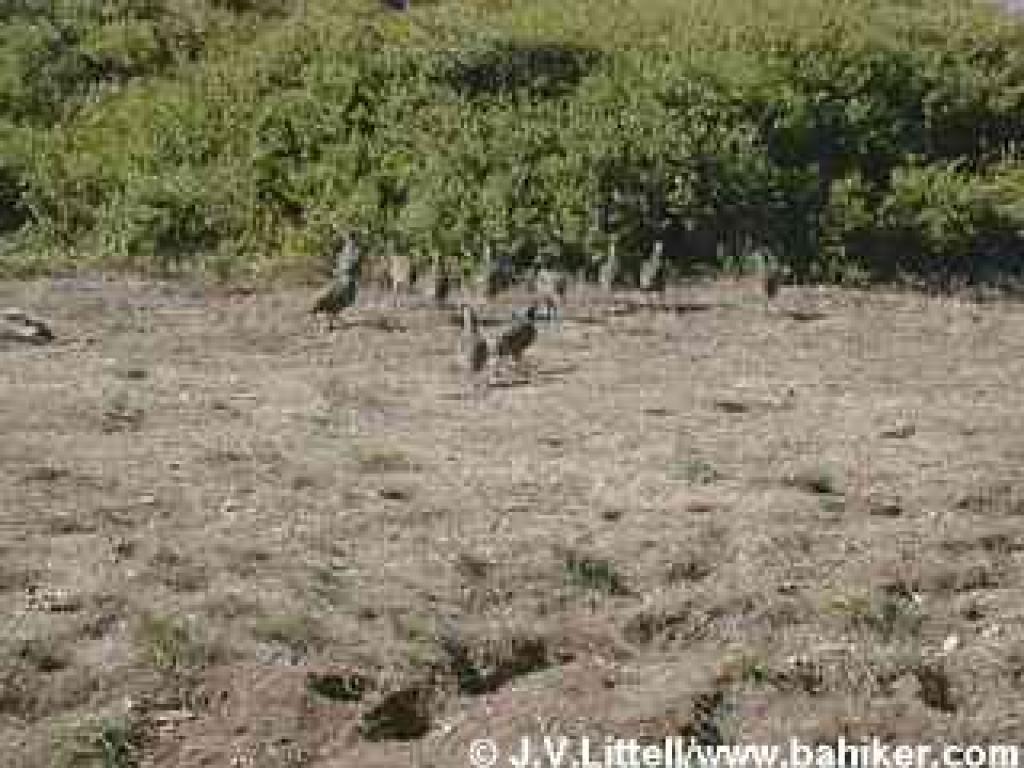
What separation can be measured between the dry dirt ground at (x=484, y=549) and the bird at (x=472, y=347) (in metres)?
0.14

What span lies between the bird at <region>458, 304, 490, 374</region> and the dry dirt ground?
0.14 m

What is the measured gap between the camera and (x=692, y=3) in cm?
1905

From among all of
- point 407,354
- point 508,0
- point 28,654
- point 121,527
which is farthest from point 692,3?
point 28,654

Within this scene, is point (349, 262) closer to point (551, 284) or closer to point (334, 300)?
point (334, 300)

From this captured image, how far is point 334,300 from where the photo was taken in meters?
12.9

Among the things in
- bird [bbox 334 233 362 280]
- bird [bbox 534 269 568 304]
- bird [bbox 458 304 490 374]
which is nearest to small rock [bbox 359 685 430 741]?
bird [bbox 458 304 490 374]

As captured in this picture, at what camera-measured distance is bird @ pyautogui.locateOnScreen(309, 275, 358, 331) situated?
12.9 m

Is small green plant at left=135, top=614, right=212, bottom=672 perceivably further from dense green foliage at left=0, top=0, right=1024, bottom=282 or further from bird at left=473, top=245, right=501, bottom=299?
dense green foliage at left=0, top=0, right=1024, bottom=282

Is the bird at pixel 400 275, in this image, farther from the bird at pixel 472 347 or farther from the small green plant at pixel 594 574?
the small green plant at pixel 594 574

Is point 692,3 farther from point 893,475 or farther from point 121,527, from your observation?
point 121,527

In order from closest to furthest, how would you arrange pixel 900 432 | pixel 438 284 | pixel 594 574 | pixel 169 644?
pixel 169 644
pixel 594 574
pixel 900 432
pixel 438 284

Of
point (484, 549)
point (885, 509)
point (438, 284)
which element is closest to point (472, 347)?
point (438, 284)

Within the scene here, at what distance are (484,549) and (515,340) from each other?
3.50 m

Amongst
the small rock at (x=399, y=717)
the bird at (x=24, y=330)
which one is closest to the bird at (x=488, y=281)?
the bird at (x=24, y=330)
